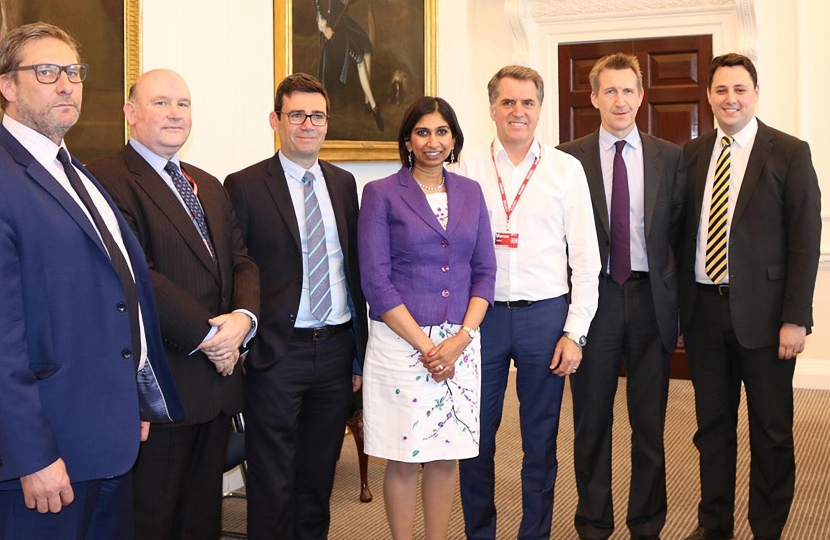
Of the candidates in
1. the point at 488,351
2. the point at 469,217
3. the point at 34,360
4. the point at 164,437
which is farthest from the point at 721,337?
the point at 34,360

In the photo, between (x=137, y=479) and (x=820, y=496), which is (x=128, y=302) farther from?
(x=820, y=496)

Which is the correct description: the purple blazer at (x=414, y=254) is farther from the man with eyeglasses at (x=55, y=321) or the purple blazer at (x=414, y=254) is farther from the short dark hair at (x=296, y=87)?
the man with eyeglasses at (x=55, y=321)

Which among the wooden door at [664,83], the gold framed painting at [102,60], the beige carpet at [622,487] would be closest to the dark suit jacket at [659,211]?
→ the beige carpet at [622,487]

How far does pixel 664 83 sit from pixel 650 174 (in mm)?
3505

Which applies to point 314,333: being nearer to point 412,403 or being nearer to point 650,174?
point 412,403

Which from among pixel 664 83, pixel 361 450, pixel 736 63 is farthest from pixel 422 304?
pixel 664 83

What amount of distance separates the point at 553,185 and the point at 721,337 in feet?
2.78

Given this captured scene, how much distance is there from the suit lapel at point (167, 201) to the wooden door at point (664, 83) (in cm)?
451

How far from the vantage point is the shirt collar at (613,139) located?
3.25m

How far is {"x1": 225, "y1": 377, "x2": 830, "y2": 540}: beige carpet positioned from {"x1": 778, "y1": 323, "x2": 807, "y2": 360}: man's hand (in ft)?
2.63

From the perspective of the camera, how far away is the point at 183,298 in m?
2.42

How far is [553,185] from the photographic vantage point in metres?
3.05

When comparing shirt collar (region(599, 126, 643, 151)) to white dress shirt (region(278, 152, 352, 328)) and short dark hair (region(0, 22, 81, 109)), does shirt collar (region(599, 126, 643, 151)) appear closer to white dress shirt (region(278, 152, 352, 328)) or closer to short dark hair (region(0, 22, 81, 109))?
white dress shirt (region(278, 152, 352, 328))

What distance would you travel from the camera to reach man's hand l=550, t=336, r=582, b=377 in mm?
3002
